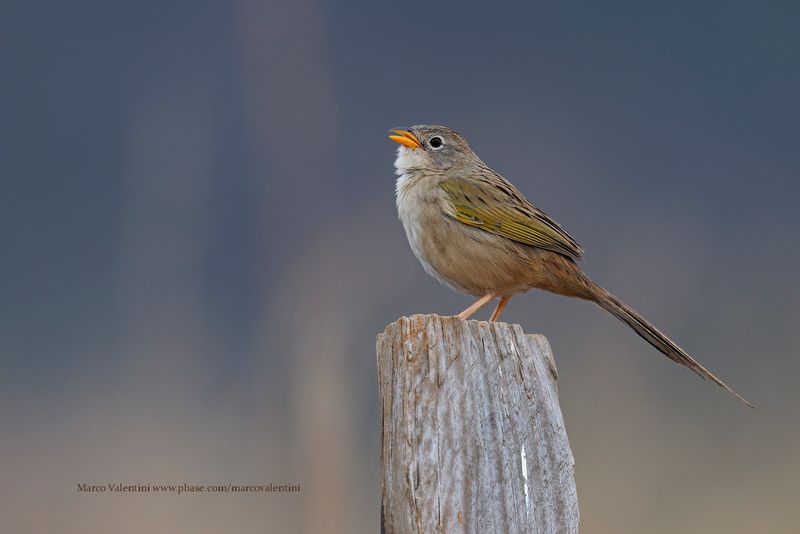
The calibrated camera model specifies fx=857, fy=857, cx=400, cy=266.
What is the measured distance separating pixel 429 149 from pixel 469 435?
2575 millimetres

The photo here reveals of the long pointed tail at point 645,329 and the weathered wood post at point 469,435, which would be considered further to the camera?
the long pointed tail at point 645,329

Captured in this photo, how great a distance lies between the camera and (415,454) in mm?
2330

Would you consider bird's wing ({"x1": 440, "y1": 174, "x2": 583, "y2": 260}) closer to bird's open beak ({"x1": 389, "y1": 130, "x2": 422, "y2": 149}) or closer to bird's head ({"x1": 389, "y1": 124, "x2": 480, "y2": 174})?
bird's head ({"x1": 389, "y1": 124, "x2": 480, "y2": 174})

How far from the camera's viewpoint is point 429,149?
185 inches

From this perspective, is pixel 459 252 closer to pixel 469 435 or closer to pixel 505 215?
pixel 505 215

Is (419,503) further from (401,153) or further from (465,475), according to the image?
(401,153)

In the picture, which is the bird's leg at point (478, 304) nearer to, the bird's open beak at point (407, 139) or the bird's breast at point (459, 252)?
the bird's breast at point (459, 252)

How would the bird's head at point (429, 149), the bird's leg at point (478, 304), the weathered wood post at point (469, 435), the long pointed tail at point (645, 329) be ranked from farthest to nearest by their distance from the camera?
1. the bird's head at point (429, 149)
2. the bird's leg at point (478, 304)
3. the long pointed tail at point (645, 329)
4. the weathered wood post at point (469, 435)

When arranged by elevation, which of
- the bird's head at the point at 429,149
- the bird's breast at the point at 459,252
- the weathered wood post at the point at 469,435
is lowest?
the weathered wood post at the point at 469,435

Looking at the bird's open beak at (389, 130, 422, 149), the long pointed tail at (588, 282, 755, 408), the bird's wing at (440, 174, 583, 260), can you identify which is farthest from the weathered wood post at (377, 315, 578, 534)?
the bird's open beak at (389, 130, 422, 149)

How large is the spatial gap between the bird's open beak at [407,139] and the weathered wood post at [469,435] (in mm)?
2307

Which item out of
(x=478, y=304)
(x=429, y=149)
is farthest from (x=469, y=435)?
(x=429, y=149)

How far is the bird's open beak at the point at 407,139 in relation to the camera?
466 centimetres

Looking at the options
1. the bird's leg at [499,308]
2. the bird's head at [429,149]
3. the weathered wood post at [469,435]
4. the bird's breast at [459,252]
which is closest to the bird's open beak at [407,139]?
the bird's head at [429,149]
